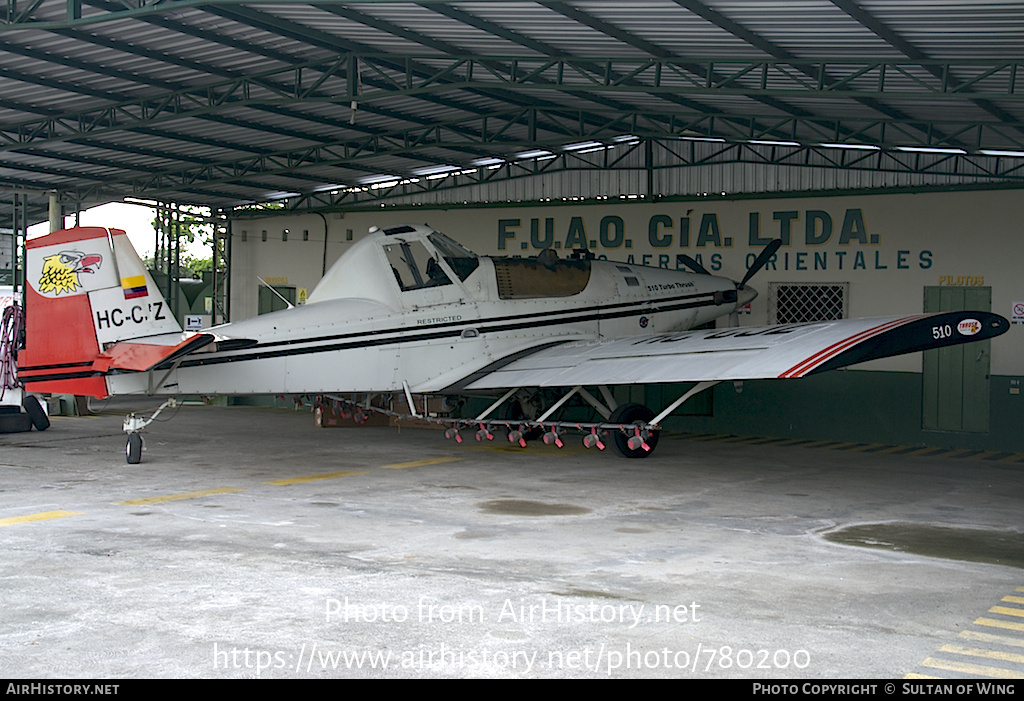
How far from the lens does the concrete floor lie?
17.4 ft

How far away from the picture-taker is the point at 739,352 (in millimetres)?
11930

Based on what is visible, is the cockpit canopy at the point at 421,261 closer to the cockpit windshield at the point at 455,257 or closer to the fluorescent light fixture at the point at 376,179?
the cockpit windshield at the point at 455,257

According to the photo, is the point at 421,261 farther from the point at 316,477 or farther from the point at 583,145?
the point at 583,145

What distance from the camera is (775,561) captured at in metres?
7.87

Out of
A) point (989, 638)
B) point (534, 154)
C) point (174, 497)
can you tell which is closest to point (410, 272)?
point (174, 497)

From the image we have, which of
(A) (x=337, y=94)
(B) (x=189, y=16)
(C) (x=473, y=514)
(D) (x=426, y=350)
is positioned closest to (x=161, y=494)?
(C) (x=473, y=514)

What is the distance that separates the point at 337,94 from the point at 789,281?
8.77 m

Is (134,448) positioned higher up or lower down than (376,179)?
lower down

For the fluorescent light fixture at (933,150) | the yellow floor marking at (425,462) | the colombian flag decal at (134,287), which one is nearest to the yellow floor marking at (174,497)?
the yellow floor marking at (425,462)

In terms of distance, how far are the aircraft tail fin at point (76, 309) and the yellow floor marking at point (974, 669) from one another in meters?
9.66

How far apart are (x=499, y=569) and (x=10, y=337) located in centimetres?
1190

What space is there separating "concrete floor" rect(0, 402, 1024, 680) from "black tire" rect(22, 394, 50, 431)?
3463 millimetres

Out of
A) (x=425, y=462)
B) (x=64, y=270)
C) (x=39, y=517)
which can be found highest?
(x=64, y=270)

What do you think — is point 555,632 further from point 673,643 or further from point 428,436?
point 428,436
